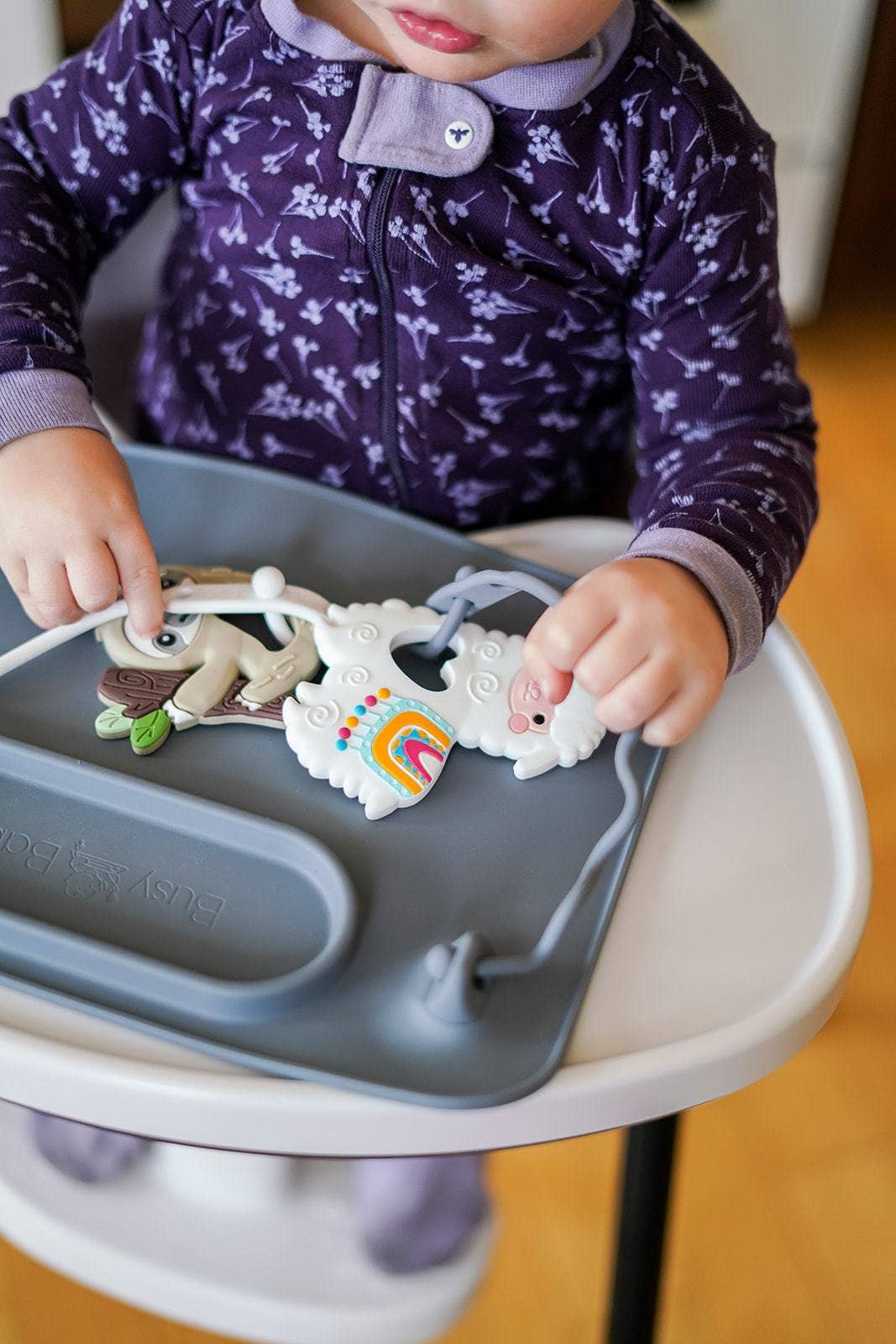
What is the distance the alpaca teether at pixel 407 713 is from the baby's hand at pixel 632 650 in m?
0.02

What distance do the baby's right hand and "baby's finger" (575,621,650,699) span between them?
0.16 m

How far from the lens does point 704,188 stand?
0.55 meters

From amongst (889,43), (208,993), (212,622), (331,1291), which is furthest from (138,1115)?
(889,43)

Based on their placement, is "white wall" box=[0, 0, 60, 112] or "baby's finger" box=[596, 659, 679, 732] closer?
"baby's finger" box=[596, 659, 679, 732]

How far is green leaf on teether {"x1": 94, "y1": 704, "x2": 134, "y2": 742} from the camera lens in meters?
0.46

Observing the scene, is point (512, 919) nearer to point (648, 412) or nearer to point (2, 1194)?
Result: point (648, 412)

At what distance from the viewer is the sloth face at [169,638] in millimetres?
483

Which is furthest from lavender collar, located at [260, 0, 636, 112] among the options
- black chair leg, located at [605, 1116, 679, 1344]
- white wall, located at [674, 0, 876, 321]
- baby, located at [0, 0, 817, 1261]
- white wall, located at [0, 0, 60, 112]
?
white wall, located at [674, 0, 876, 321]

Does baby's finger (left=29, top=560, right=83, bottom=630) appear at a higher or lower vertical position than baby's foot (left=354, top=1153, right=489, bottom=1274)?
higher

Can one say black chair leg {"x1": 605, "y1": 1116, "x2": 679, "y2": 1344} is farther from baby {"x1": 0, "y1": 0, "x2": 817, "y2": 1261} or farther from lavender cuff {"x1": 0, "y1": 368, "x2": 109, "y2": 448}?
lavender cuff {"x1": 0, "y1": 368, "x2": 109, "y2": 448}

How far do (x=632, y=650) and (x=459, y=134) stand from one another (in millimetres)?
252

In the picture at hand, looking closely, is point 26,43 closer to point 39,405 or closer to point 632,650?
point 39,405

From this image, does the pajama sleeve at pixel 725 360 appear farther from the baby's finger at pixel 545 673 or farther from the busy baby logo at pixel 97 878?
the busy baby logo at pixel 97 878

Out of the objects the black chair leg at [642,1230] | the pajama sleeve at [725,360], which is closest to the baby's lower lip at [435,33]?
the pajama sleeve at [725,360]
